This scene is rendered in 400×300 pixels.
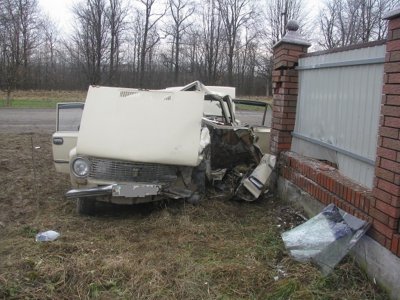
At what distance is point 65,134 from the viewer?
22.2 ft

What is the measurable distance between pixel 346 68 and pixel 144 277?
3002 millimetres

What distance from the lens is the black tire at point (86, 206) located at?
18.0ft

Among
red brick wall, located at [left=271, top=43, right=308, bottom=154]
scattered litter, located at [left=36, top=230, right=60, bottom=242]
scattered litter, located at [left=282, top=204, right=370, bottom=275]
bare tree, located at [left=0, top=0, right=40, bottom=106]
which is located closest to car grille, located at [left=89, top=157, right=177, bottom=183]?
scattered litter, located at [left=36, top=230, right=60, bottom=242]

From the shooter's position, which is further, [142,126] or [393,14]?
[142,126]

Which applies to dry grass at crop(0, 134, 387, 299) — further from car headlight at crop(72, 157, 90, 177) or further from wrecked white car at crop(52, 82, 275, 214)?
car headlight at crop(72, 157, 90, 177)

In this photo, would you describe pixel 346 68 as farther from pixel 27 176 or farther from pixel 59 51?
pixel 59 51

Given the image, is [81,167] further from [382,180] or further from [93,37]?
[93,37]

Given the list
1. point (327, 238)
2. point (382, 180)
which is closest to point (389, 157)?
point (382, 180)

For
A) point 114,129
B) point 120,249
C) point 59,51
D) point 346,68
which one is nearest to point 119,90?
point 114,129

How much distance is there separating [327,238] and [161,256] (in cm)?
154

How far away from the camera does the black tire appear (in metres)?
5.48

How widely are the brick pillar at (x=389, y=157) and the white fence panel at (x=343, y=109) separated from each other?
0.37 meters

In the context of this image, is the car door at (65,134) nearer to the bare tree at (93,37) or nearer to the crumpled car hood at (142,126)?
the crumpled car hood at (142,126)

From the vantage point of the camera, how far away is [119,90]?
5859 millimetres
